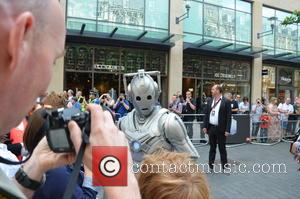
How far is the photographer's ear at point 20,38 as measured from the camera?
73 cm

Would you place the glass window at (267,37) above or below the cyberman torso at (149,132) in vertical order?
above

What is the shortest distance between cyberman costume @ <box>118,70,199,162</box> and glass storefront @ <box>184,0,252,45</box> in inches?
682

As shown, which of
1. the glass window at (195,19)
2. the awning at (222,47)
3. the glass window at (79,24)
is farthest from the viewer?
the glass window at (195,19)

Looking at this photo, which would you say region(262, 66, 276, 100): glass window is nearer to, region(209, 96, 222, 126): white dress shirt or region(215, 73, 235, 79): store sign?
region(215, 73, 235, 79): store sign

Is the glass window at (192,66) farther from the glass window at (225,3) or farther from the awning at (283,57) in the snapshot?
the awning at (283,57)

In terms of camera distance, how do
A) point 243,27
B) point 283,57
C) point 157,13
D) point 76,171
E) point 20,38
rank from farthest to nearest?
1. point 283,57
2. point 243,27
3. point 157,13
4. point 76,171
5. point 20,38

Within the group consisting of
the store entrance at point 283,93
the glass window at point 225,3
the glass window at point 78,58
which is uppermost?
the glass window at point 225,3

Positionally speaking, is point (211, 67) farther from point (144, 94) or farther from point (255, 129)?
point (144, 94)

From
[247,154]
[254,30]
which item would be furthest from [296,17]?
[254,30]

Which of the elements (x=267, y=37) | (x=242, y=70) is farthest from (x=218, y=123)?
(x=267, y=37)

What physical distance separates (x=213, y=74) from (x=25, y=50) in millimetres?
22063

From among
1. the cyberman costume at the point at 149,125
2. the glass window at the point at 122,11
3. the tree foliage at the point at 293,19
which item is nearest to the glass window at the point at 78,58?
the glass window at the point at 122,11

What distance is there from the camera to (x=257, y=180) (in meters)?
7.32

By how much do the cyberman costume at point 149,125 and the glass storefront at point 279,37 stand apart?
71.7 ft
